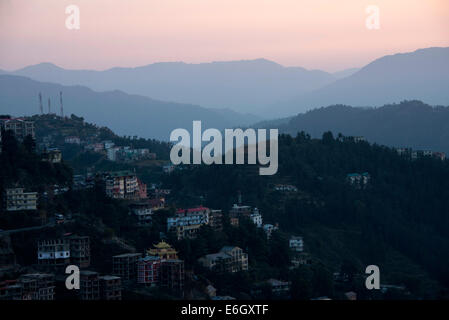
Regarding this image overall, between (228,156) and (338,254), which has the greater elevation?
(228,156)

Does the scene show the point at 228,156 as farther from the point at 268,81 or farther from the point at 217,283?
the point at 268,81

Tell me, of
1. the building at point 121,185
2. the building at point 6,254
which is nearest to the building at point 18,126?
the building at point 121,185

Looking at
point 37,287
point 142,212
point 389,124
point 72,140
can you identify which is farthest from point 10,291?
point 389,124

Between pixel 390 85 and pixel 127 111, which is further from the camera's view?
pixel 390 85

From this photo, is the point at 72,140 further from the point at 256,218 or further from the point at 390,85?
the point at 390,85

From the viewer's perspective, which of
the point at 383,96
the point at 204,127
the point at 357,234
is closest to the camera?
the point at 357,234

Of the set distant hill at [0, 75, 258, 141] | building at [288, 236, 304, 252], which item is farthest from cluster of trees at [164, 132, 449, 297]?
distant hill at [0, 75, 258, 141]

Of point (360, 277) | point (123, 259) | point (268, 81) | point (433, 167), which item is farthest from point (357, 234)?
point (268, 81)
